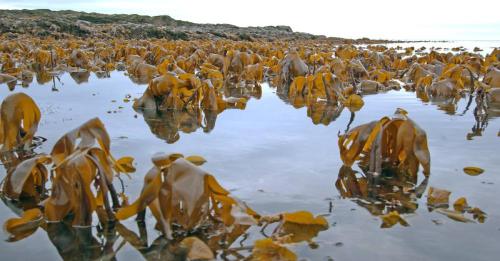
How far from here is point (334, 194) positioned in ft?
6.05

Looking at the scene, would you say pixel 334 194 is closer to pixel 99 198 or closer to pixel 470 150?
pixel 99 198

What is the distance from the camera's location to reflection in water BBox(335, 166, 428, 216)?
1.71 m

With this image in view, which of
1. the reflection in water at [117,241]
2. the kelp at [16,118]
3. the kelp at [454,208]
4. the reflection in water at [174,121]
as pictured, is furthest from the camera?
the reflection in water at [174,121]

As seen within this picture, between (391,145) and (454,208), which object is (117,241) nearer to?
(454,208)

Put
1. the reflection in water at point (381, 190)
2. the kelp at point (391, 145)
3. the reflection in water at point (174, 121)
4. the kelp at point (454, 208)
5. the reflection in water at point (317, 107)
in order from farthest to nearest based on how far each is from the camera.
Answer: the reflection in water at point (317, 107) → the reflection in water at point (174, 121) → the kelp at point (391, 145) → the reflection in water at point (381, 190) → the kelp at point (454, 208)

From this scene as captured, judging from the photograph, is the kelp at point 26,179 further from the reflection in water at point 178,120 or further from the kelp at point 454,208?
the kelp at point 454,208

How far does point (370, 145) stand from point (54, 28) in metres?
16.4

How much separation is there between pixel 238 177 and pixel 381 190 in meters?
0.56

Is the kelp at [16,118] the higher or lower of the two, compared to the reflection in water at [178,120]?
higher

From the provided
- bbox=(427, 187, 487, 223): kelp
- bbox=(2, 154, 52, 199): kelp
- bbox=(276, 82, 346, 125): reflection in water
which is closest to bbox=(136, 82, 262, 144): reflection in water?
bbox=(276, 82, 346, 125): reflection in water

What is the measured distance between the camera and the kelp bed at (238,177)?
143 centimetres

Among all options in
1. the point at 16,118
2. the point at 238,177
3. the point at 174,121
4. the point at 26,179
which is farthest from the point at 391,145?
the point at 16,118

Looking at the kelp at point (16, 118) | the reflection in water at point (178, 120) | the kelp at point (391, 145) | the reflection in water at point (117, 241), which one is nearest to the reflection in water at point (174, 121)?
the reflection in water at point (178, 120)

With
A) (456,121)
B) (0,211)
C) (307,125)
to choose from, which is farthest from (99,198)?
(456,121)
